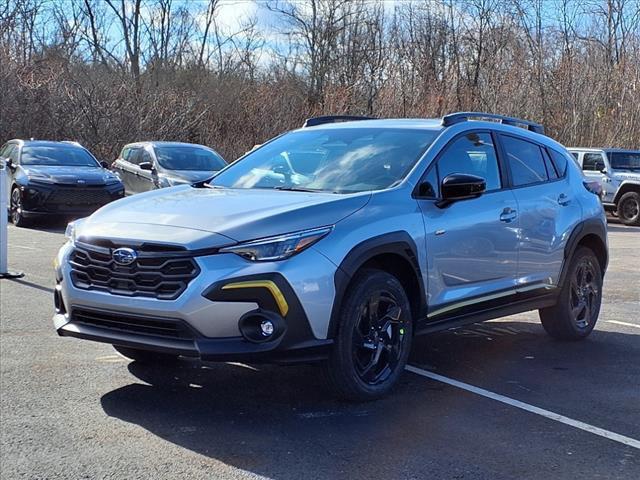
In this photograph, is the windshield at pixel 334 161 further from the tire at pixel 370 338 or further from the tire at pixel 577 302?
the tire at pixel 577 302

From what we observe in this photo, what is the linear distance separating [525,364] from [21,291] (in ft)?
16.8

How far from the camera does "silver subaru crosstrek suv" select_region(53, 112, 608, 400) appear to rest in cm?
421

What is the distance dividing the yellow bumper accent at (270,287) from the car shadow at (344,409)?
601 mm

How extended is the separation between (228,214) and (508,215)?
229 cm

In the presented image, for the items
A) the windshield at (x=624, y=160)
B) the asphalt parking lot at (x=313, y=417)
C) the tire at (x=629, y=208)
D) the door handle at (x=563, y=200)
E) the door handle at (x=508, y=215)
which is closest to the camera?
the asphalt parking lot at (x=313, y=417)

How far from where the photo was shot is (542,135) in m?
6.95

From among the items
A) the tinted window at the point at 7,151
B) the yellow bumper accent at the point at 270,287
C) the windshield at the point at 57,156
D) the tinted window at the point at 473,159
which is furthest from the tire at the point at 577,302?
the tinted window at the point at 7,151

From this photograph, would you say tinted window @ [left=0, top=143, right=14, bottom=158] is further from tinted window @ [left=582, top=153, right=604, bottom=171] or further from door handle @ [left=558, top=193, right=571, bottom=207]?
tinted window @ [left=582, top=153, right=604, bottom=171]

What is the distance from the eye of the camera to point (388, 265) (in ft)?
16.4

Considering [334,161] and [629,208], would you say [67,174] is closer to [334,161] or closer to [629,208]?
[334,161]

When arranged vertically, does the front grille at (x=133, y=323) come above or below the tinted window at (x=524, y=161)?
below

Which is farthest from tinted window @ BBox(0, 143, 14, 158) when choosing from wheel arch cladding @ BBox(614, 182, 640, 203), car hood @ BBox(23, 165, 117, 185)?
wheel arch cladding @ BBox(614, 182, 640, 203)

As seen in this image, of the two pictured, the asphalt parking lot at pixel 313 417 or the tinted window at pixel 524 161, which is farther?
the tinted window at pixel 524 161

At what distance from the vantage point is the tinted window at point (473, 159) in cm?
554
